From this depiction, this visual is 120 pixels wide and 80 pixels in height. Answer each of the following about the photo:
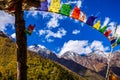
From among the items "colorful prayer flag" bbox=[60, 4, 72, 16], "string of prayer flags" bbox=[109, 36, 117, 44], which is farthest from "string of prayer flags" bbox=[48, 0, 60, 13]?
"string of prayer flags" bbox=[109, 36, 117, 44]

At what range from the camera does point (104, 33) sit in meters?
19.6

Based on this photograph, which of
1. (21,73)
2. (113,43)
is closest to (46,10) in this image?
(21,73)

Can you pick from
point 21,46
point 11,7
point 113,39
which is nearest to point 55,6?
point 11,7

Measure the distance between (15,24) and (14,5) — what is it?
37.8 inches

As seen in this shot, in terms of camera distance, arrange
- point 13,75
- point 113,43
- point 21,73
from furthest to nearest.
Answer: point 13,75 < point 113,43 < point 21,73

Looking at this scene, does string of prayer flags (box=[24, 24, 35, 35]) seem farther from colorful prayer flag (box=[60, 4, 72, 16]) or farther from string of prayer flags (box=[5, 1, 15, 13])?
colorful prayer flag (box=[60, 4, 72, 16])

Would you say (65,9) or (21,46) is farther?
(65,9)

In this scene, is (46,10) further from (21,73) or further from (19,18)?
(21,73)

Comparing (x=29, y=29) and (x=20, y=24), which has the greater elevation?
(x=20, y=24)

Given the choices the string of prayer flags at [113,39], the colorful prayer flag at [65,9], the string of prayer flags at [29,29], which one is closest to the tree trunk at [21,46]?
the string of prayer flags at [29,29]

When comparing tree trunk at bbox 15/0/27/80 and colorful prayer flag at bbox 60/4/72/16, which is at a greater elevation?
colorful prayer flag at bbox 60/4/72/16

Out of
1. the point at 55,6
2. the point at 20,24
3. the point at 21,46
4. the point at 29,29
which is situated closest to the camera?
the point at 29,29

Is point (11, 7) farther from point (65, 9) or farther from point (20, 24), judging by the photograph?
point (65, 9)

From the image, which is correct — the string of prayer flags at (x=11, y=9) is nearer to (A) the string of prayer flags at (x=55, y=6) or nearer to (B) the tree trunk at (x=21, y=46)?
(B) the tree trunk at (x=21, y=46)
